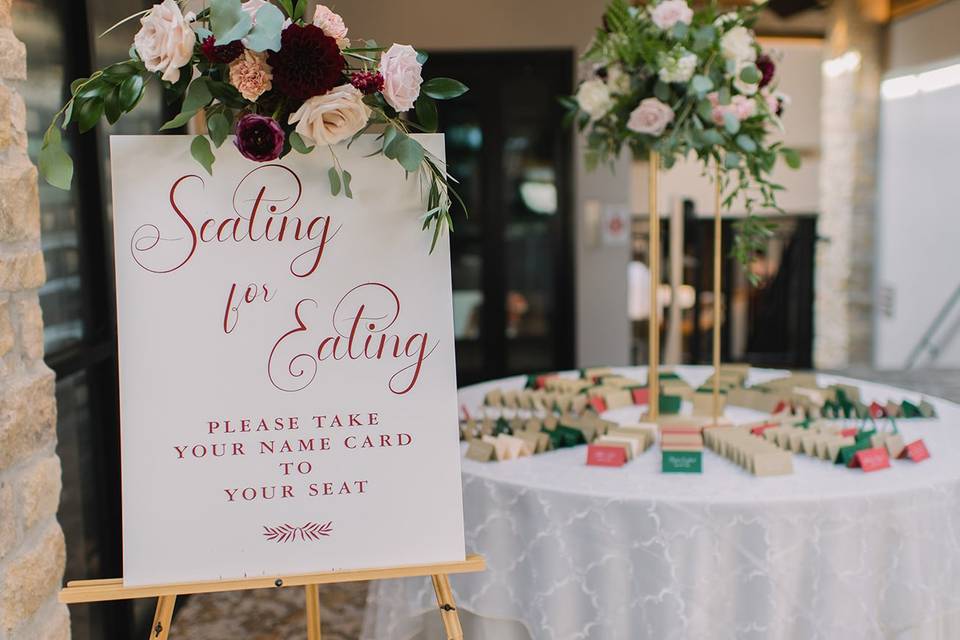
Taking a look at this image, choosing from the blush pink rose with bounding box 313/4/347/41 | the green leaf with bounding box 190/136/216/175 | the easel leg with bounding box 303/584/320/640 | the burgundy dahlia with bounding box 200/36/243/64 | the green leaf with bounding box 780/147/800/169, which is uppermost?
the blush pink rose with bounding box 313/4/347/41

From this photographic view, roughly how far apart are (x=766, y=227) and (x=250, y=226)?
52.1 inches

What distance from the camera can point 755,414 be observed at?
2178 millimetres

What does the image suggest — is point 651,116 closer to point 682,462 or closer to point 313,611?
point 682,462

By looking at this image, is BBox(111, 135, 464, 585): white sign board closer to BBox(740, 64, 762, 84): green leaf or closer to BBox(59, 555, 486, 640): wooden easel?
BBox(59, 555, 486, 640): wooden easel

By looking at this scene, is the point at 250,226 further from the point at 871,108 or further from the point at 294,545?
the point at 871,108

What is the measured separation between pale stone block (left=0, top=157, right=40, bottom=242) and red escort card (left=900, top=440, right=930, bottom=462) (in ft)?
5.33

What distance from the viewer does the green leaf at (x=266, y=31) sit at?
1041mm

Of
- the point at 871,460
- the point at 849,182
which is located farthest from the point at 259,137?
the point at 849,182

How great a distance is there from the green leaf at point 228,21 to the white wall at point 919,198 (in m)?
7.04

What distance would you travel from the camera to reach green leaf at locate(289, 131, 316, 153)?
44.2 inches

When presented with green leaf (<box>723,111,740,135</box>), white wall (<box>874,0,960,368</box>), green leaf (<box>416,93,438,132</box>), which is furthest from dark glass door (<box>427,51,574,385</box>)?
white wall (<box>874,0,960,368</box>)

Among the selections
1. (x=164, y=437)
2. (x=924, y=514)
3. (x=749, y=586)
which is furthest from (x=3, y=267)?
(x=924, y=514)

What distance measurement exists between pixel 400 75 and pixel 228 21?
0.22 metres

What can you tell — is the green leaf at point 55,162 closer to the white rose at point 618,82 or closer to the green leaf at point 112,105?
the green leaf at point 112,105
